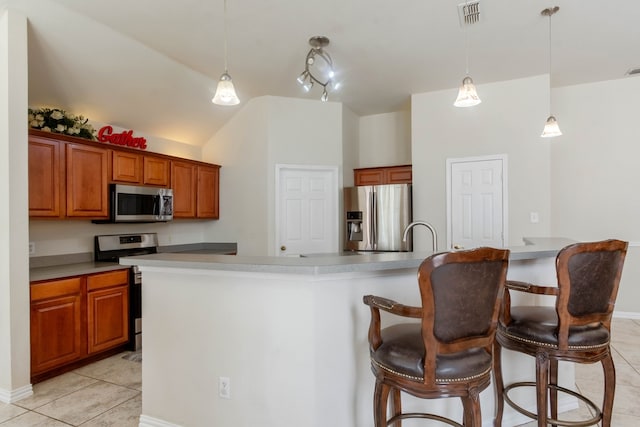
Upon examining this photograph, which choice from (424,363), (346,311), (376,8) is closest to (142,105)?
(376,8)

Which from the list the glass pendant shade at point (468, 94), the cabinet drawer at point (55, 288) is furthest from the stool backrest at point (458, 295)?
the cabinet drawer at point (55, 288)

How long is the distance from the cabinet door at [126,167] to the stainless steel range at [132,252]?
0.65 m

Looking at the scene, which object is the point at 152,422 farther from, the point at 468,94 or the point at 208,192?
the point at 208,192

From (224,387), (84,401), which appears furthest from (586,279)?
(84,401)

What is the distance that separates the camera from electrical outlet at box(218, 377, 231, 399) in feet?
6.18

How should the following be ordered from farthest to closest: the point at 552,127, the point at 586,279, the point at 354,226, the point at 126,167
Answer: the point at 354,226
the point at 126,167
the point at 552,127
the point at 586,279

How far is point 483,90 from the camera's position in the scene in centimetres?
444

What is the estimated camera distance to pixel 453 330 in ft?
4.44

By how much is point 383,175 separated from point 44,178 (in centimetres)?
389

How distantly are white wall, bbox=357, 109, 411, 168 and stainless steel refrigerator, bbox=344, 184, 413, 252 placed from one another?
976mm

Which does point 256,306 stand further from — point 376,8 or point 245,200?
point 245,200

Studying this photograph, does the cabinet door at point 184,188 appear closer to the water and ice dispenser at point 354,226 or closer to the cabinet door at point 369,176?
the water and ice dispenser at point 354,226

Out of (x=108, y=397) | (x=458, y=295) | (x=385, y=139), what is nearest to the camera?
(x=458, y=295)

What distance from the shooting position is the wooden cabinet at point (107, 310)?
124 inches
